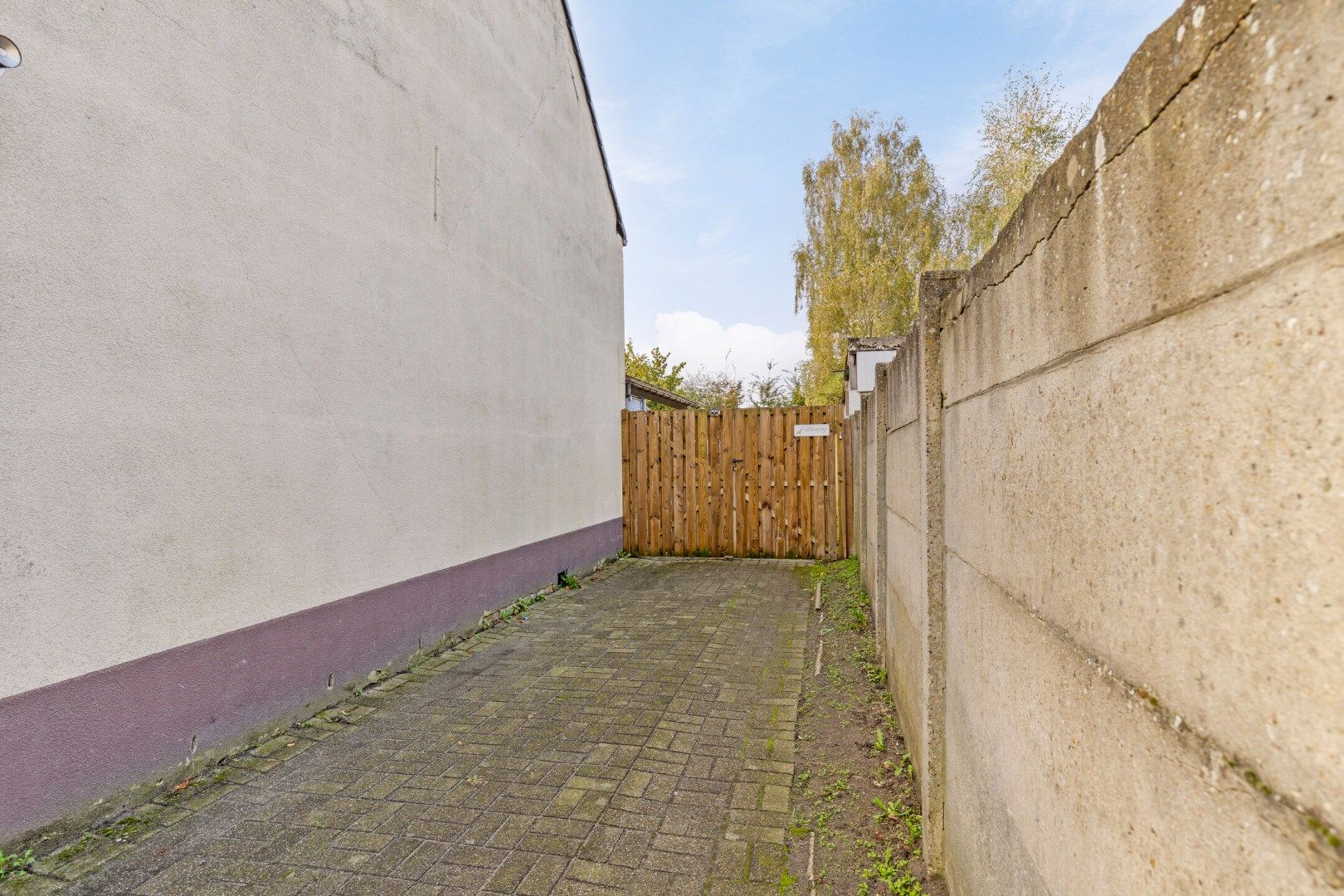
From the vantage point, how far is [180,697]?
3.30m

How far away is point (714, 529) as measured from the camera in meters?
10.3

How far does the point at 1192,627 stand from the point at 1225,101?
0.60m

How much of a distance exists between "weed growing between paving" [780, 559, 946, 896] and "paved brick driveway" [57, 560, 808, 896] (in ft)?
0.37

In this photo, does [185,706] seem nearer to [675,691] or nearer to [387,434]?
[387,434]

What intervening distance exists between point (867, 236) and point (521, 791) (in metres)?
26.0

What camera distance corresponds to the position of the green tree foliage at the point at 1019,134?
60.0 ft

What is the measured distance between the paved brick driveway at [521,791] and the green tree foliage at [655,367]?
22.2m

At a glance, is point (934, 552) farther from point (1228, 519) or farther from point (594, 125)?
point (594, 125)

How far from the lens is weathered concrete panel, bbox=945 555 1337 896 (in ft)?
2.27

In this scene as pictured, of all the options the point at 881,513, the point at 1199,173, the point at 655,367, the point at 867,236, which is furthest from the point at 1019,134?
the point at 1199,173

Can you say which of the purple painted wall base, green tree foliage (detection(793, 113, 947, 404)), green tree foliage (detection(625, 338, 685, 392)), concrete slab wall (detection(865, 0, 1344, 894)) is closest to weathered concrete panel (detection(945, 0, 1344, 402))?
concrete slab wall (detection(865, 0, 1344, 894))

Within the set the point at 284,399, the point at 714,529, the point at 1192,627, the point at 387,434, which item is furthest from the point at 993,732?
the point at 714,529

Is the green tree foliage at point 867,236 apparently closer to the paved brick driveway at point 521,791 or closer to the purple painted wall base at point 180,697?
the paved brick driveway at point 521,791

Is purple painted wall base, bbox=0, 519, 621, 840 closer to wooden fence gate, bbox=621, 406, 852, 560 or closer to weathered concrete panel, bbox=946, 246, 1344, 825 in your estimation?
weathered concrete panel, bbox=946, 246, 1344, 825
